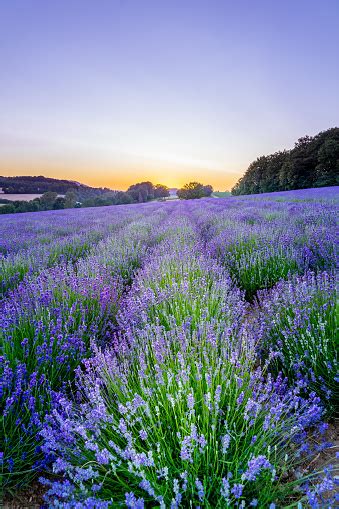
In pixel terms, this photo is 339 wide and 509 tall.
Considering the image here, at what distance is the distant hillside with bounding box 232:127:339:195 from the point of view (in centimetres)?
2761

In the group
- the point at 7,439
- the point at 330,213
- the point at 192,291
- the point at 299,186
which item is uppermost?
the point at 299,186

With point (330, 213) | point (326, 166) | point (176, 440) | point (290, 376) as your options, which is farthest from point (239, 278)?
point (326, 166)

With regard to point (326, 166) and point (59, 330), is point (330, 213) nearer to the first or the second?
point (59, 330)

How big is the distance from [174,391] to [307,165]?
113 ft

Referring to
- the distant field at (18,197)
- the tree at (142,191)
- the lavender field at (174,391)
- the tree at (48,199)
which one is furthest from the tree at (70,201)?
the lavender field at (174,391)

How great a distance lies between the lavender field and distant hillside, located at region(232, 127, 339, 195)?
28471 mm

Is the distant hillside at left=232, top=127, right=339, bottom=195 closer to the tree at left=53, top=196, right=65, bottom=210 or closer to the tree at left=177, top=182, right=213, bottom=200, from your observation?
the tree at left=177, top=182, right=213, bottom=200

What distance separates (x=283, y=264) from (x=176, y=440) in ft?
8.91

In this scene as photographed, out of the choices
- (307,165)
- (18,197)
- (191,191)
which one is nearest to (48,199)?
(18,197)

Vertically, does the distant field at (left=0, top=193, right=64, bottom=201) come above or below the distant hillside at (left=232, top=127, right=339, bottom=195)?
below

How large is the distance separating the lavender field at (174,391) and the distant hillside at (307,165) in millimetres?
28471

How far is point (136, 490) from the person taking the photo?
42.4 inches

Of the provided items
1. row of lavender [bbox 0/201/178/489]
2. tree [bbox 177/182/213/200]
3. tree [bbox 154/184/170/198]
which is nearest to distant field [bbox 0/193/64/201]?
tree [bbox 177/182/213/200]

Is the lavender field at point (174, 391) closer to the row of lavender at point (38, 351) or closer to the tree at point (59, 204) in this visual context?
the row of lavender at point (38, 351)
